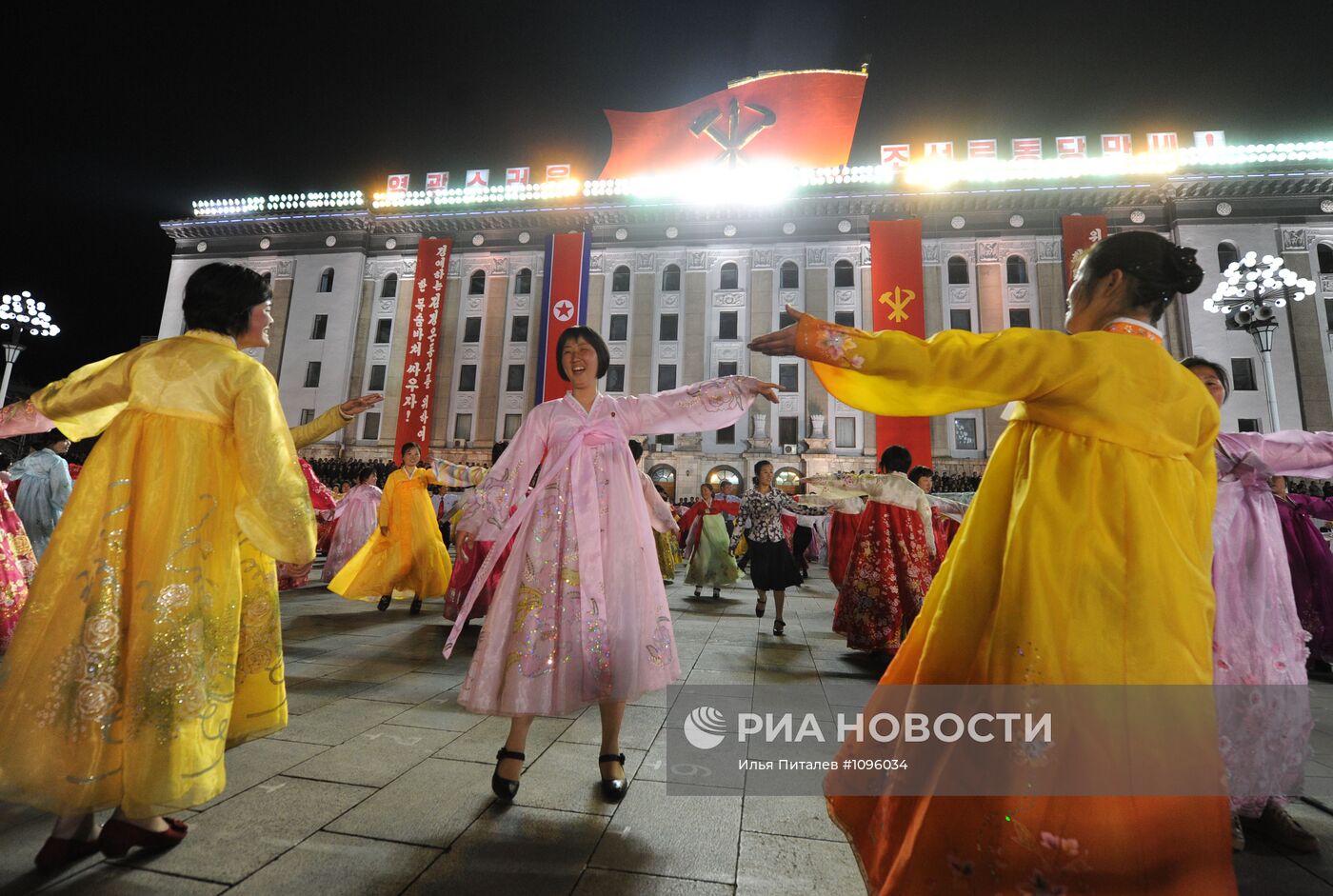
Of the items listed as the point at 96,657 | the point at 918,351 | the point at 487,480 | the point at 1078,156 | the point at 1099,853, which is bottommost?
the point at 1099,853

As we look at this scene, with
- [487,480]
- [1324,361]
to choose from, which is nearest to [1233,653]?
[487,480]

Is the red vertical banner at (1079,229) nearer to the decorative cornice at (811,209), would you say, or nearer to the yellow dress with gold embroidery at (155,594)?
the decorative cornice at (811,209)

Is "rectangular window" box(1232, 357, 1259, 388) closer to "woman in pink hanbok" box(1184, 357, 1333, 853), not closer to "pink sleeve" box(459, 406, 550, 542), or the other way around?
"woman in pink hanbok" box(1184, 357, 1333, 853)

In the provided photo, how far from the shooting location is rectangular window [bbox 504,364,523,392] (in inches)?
1065

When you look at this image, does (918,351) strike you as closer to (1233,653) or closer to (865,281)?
(1233,653)

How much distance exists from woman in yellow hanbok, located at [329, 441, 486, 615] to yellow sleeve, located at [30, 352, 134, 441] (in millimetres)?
4371

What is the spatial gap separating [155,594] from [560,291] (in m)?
22.3

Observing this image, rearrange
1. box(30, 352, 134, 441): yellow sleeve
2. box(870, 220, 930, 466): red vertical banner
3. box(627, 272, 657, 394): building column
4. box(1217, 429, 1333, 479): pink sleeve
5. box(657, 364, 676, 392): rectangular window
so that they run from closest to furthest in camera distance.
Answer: box(30, 352, 134, 441): yellow sleeve → box(1217, 429, 1333, 479): pink sleeve → box(870, 220, 930, 466): red vertical banner → box(657, 364, 676, 392): rectangular window → box(627, 272, 657, 394): building column

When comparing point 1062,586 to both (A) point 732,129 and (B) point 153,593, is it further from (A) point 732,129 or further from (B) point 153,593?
(A) point 732,129

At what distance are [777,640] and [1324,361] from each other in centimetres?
2736

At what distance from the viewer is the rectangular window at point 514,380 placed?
27.1 meters

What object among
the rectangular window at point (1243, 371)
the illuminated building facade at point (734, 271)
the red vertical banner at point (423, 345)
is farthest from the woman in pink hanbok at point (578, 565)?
the rectangular window at point (1243, 371)

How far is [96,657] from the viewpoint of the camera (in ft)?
5.75

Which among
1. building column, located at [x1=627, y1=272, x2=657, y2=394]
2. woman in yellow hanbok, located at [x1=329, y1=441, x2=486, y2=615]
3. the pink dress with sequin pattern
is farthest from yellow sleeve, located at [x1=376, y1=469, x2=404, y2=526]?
building column, located at [x1=627, y1=272, x2=657, y2=394]
